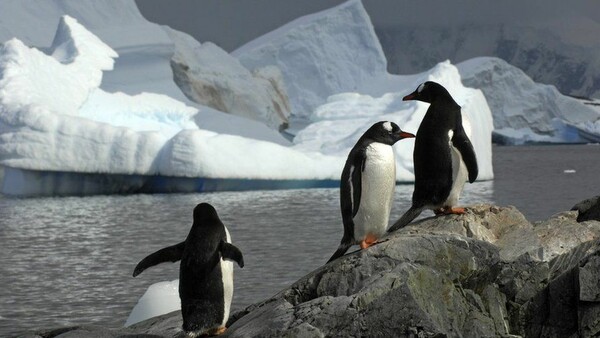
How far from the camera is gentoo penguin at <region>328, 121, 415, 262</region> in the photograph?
568 centimetres

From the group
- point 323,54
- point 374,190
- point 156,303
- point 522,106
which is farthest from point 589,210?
point 522,106

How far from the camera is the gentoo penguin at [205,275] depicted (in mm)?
5410

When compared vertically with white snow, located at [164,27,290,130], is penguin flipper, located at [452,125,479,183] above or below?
below

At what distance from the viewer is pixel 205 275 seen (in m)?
5.44

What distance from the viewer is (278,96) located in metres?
37.0

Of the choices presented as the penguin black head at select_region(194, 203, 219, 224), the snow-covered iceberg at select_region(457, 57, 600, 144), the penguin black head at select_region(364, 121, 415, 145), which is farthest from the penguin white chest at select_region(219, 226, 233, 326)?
the snow-covered iceberg at select_region(457, 57, 600, 144)

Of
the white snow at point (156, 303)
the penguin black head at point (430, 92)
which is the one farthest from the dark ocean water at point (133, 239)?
the penguin black head at point (430, 92)

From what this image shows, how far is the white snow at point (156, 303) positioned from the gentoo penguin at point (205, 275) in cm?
175

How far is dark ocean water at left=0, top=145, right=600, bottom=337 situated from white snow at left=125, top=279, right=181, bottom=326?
3.36ft

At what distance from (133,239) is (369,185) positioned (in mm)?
9461

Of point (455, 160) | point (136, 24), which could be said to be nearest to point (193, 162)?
point (136, 24)

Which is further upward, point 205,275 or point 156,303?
point 205,275

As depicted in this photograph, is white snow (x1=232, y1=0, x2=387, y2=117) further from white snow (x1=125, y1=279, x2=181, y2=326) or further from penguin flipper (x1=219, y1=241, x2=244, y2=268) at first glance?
penguin flipper (x1=219, y1=241, x2=244, y2=268)

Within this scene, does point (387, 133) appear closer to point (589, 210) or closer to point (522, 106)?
point (589, 210)
